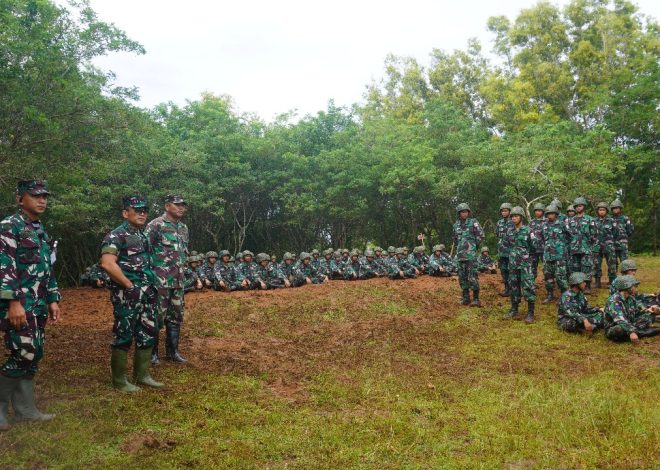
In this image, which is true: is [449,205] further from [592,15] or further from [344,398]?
[344,398]

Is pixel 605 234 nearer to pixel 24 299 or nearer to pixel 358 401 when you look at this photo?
pixel 358 401

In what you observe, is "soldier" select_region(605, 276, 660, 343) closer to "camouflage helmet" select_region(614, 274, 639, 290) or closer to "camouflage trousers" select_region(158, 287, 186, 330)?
"camouflage helmet" select_region(614, 274, 639, 290)

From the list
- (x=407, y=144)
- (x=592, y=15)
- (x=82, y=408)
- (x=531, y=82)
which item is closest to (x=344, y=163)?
(x=407, y=144)

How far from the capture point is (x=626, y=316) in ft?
22.3

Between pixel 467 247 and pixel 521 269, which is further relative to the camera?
pixel 467 247

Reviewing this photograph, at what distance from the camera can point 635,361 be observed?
5793mm

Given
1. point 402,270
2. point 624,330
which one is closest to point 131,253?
point 624,330

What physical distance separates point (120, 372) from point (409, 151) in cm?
1646

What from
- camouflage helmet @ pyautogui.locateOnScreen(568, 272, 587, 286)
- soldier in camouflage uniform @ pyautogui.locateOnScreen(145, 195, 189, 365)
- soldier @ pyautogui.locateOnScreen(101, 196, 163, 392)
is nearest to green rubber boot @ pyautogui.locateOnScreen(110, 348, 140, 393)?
soldier @ pyautogui.locateOnScreen(101, 196, 163, 392)

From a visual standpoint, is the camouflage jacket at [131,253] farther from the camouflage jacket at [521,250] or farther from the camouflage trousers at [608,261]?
the camouflage trousers at [608,261]

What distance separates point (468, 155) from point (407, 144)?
241 centimetres

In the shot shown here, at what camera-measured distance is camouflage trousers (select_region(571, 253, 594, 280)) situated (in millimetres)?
9922

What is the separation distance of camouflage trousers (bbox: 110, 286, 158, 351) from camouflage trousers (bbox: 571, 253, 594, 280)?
27.2 ft

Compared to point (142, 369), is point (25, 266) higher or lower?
higher
